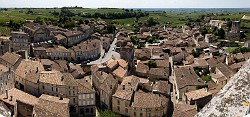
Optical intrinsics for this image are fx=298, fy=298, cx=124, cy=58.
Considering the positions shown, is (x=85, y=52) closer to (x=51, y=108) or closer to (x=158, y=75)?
(x=158, y=75)

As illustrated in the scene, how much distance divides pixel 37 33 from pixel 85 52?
41.2ft

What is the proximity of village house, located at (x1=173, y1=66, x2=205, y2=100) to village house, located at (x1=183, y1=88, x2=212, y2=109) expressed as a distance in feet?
8.41

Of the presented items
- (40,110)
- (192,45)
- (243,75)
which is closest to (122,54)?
(40,110)

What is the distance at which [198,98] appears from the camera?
39688mm

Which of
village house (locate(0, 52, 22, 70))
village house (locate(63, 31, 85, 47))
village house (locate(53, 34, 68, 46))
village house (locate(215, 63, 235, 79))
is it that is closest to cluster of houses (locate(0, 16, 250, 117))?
village house (locate(0, 52, 22, 70))

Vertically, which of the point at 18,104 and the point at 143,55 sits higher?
the point at 143,55

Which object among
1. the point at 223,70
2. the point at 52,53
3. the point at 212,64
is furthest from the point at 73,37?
the point at 223,70

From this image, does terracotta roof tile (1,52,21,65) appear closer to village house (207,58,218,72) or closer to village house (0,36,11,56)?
village house (0,36,11,56)

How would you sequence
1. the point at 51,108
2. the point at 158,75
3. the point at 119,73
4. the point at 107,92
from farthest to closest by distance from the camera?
the point at 158,75 < the point at 119,73 < the point at 107,92 < the point at 51,108

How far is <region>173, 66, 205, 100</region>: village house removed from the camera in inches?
1748

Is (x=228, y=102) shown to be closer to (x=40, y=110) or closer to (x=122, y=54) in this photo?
(x=40, y=110)

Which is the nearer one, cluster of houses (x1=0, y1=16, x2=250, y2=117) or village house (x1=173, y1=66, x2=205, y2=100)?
cluster of houses (x1=0, y1=16, x2=250, y2=117)

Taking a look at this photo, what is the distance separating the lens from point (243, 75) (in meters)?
5.26

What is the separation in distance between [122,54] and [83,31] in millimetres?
23252
